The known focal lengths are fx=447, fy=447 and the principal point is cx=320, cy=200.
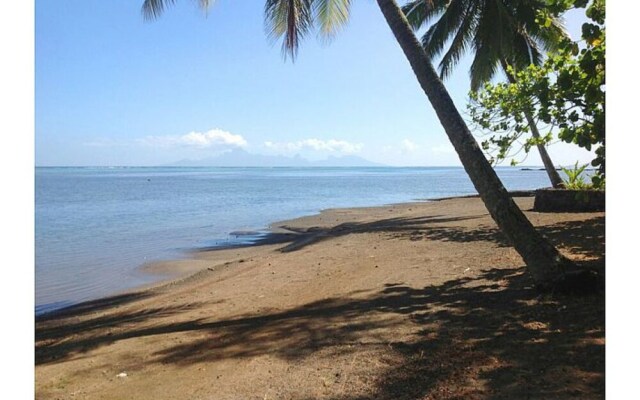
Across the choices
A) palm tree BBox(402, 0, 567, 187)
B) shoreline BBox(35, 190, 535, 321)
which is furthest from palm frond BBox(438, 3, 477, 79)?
shoreline BBox(35, 190, 535, 321)

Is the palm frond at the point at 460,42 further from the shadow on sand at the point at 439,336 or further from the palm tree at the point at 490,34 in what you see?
the shadow on sand at the point at 439,336

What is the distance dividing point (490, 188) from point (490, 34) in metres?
11.4

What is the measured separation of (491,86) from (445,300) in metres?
4.91

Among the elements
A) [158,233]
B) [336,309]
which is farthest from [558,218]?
[158,233]

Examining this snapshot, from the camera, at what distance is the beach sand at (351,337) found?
3258mm

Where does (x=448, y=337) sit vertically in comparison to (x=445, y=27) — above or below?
below

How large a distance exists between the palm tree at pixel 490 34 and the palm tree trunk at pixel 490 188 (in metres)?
9.12

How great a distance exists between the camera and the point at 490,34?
14414 mm

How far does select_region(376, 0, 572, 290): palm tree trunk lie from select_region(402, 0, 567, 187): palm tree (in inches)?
359

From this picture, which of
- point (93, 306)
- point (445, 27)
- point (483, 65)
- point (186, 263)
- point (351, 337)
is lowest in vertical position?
point (93, 306)

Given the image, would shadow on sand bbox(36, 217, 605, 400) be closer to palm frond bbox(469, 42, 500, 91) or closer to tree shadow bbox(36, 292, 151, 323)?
tree shadow bbox(36, 292, 151, 323)

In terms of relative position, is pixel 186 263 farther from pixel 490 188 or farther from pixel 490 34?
pixel 490 34

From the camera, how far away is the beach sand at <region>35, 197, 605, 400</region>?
3.26 meters

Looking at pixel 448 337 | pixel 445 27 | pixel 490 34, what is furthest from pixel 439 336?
pixel 445 27
